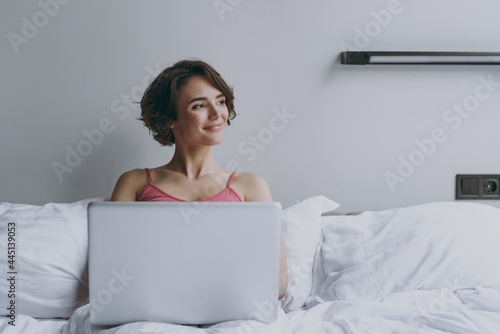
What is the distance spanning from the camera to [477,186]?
5.96ft

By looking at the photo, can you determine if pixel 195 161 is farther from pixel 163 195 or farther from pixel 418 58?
pixel 418 58

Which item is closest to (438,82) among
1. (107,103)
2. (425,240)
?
(425,240)

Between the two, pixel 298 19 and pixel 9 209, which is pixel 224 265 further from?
pixel 298 19

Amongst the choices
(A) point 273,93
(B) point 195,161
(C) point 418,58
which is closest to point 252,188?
(B) point 195,161

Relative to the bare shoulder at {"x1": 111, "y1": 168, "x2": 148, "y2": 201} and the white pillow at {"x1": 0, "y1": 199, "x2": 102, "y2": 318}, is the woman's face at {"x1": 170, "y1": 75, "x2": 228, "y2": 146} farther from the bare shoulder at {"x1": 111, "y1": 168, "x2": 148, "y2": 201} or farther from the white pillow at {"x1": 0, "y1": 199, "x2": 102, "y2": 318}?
the white pillow at {"x1": 0, "y1": 199, "x2": 102, "y2": 318}

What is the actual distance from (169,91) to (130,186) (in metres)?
0.32

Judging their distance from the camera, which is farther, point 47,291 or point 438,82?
point 438,82

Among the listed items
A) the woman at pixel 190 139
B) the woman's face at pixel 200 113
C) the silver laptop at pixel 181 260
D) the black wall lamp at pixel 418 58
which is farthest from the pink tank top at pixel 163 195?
the black wall lamp at pixel 418 58

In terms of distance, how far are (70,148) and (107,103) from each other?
0.72 feet

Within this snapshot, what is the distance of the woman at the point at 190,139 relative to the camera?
1.40 metres

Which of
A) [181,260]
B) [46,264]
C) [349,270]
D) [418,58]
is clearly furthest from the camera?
[418,58]

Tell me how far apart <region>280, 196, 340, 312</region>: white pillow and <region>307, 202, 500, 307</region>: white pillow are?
4 cm

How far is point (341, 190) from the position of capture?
1803mm

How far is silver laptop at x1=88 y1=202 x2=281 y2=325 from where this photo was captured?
→ 865mm
